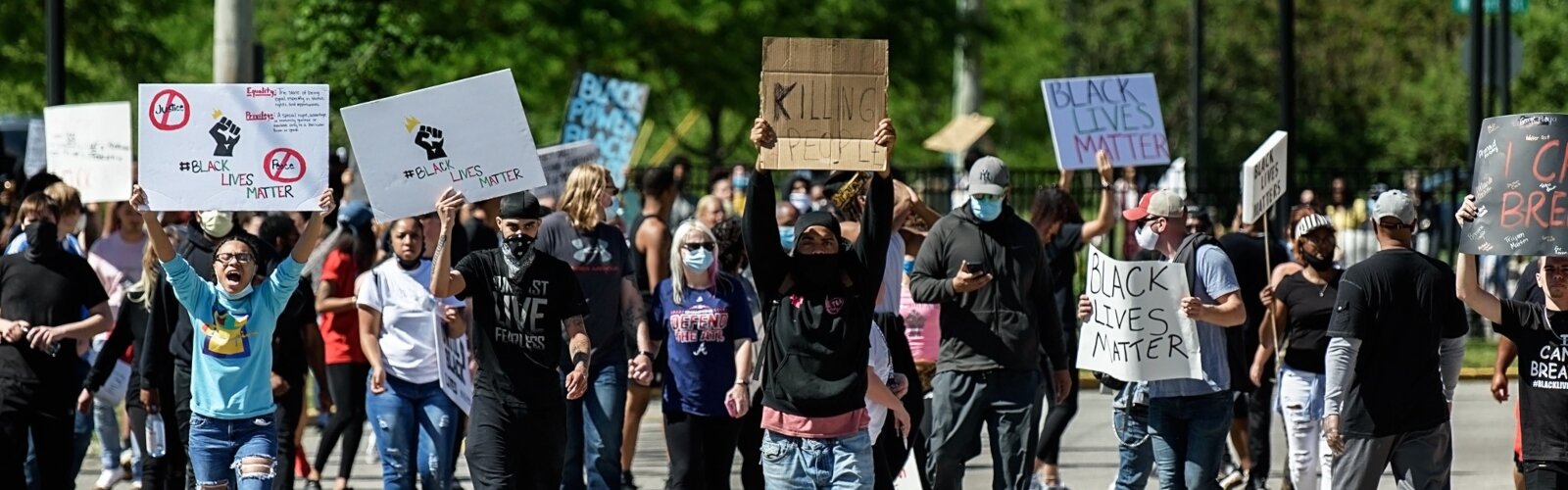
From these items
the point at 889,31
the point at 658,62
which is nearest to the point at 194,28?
the point at 658,62

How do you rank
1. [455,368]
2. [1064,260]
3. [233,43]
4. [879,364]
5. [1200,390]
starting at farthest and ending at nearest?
[233,43], [1064,260], [455,368], [1200,390], [879,364]

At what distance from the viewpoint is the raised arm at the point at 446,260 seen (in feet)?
26.4

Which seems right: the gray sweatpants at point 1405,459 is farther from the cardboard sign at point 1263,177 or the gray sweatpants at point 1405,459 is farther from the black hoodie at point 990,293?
the cardboard sign at point 1263,177

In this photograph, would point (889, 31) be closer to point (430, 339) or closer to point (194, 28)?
point (194, 28)

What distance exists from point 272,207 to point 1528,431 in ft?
17.2

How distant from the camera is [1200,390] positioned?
8828 mm

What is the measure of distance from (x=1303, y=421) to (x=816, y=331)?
11.4ft

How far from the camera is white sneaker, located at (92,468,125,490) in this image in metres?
11.1

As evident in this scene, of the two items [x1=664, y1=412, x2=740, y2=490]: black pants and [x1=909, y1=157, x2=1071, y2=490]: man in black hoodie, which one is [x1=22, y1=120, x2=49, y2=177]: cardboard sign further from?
[x1=909, y1=157, x2=1071, y2=490]: man in black hoodie

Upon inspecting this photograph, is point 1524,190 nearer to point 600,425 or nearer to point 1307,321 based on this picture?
point 1307,321

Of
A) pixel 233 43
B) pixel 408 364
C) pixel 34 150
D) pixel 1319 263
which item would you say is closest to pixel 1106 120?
pixel 1319 263

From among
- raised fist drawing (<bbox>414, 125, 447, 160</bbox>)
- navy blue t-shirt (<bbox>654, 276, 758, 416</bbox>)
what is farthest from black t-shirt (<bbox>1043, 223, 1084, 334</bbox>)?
raised fist drawing (<bbox>414, 125, 447, 160</bbox>)

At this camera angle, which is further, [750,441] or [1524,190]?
[750,441]

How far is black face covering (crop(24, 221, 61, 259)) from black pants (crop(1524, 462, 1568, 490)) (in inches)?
259
